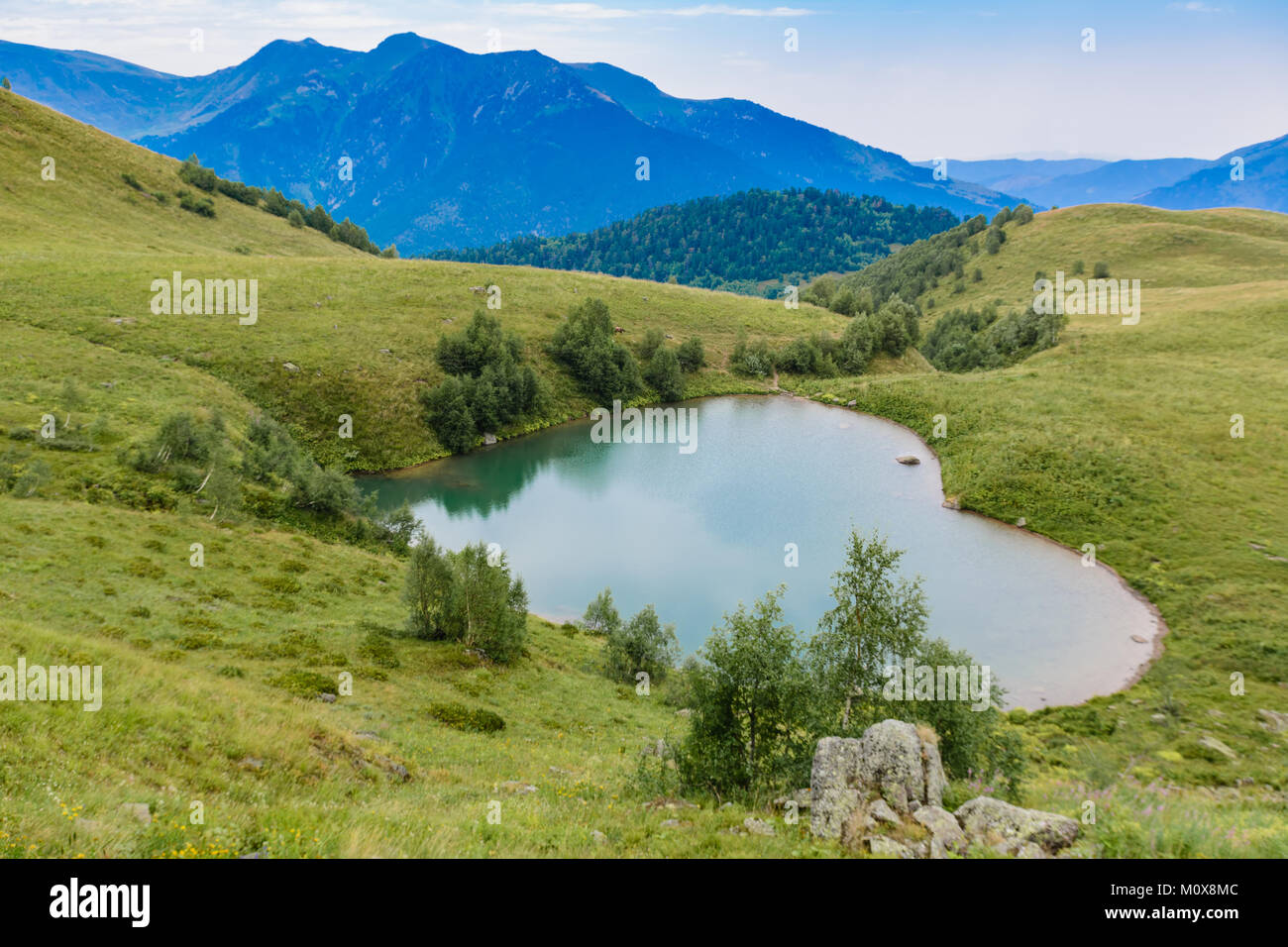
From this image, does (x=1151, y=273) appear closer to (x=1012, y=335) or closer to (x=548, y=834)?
(x=1012, y=335)

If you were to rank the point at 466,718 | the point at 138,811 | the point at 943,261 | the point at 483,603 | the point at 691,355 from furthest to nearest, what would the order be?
the point at 943,261 < the point at 691,355 < the point at 483,603 < the point at 466,718 < the point at 138,811

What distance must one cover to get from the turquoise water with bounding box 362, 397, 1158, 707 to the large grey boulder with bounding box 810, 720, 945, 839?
1962 cm

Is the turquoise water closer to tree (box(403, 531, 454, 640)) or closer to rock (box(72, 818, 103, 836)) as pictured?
tree (box(403, 531, 454, 640))

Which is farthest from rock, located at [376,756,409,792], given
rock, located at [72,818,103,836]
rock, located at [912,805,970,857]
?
rock, located at [912,805,970,857]

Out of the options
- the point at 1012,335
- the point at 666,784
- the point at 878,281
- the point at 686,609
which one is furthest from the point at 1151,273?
the point at 666,784

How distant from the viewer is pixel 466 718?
2120 centimetres

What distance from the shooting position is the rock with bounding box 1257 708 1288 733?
23438mm

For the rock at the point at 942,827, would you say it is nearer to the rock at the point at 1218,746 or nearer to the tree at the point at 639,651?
the rock at the point at 1218,746

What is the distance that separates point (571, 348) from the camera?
78.6 metres

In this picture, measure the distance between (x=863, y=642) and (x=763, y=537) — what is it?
27650mm

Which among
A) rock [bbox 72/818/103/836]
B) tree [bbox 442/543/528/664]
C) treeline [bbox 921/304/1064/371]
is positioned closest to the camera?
rock [bbox 72/818/103/836]

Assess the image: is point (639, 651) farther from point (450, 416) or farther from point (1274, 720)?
point (450, 416)

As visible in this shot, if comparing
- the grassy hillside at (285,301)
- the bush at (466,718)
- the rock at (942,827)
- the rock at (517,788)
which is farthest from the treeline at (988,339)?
the rock at (517,788)

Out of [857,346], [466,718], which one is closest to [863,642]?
[466,718]
